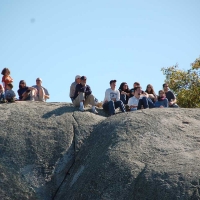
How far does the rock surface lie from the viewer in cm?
1541

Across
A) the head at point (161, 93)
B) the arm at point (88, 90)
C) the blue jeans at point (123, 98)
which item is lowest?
the blue jeans at point (123, 98)

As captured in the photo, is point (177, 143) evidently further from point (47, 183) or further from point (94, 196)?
point (47, 183)

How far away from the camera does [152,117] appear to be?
18.2m

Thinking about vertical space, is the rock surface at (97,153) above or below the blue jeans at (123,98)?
below

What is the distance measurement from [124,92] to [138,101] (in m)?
1.02

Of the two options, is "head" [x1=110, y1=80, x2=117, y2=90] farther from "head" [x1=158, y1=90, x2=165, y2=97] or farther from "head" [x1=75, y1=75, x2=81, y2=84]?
"head" [x1=158, y1=90, x2=165, y2=97]

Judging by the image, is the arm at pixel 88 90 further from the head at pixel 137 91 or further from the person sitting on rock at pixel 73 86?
the head at pixel 137 91

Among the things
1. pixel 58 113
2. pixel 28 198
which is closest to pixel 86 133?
pixel 58 113

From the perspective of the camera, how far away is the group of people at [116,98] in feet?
64.2

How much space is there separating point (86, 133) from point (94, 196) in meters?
3.25

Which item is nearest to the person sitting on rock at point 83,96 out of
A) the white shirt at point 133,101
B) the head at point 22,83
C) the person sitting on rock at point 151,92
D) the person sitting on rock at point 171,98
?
the white shirt at point 133,101

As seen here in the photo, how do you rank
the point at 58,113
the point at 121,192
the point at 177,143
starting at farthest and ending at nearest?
1. the point at 58,113
2. the point at 177,143
3. the point at 121,192

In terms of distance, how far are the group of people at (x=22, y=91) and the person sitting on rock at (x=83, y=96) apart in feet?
4.75

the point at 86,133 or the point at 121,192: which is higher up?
the point at 86,133
